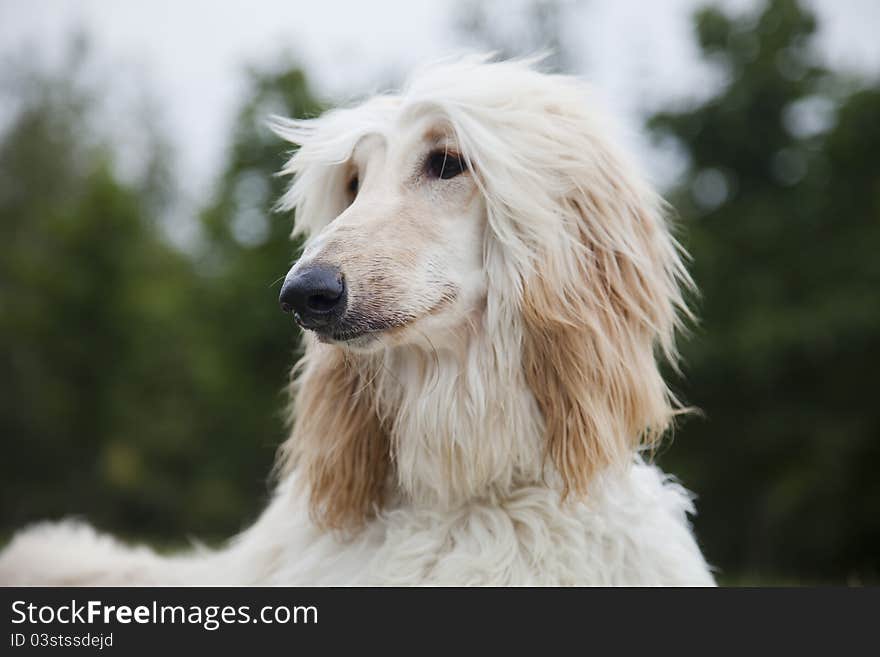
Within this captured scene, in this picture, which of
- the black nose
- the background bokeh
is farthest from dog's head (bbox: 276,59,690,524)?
the background bokeh

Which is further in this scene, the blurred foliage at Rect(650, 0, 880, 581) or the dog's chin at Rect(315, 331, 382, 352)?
the blurred foliage at Rect(650, 0, 880, 581)

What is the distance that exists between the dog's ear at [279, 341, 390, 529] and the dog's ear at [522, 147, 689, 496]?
1.50 ft

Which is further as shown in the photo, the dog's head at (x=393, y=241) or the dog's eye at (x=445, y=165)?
the dog's eye at (x=445, y=165)

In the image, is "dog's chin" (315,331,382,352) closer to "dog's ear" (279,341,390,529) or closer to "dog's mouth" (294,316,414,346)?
"dog's mouth" (294,316,414,346)

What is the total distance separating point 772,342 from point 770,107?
11.3 feet

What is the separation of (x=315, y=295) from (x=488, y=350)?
45cm

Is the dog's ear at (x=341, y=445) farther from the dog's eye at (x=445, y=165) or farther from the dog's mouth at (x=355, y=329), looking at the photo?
the dog's eye at (x=445, y=165)

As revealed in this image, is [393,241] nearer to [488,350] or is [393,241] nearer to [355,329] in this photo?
[355,329]

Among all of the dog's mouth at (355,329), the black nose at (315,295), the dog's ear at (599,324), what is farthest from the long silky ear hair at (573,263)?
the black nose at (315,295)

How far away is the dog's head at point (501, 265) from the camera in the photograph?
6.39 ft

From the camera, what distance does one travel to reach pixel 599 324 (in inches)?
81.4

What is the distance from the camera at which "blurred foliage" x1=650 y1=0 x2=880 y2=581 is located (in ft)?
33.8

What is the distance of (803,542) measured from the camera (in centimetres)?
1066

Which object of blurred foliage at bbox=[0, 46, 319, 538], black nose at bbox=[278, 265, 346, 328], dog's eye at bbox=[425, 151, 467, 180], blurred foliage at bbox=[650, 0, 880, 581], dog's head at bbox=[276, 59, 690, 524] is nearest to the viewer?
black nose at bbox=[278, 265, 346, 328]
